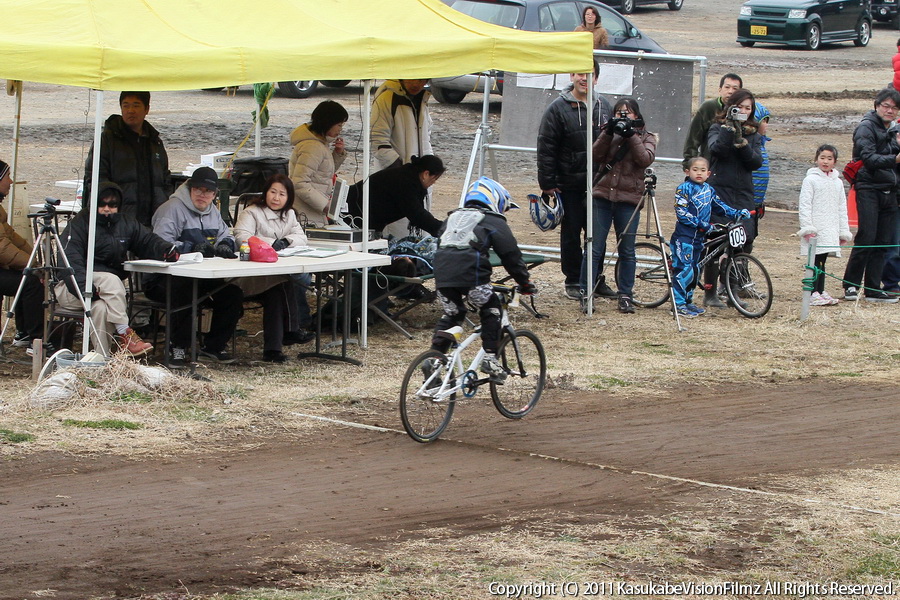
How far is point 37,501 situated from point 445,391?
8.27ft

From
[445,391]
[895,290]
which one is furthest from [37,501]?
[895,290]

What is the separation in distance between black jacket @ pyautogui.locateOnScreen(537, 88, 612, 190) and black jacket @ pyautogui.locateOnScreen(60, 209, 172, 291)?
416 centimetres

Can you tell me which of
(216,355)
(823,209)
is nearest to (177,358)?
(216,355)

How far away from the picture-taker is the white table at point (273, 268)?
8953 mm

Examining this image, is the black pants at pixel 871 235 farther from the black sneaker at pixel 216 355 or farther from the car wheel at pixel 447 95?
the car wheel at pixel 447 95

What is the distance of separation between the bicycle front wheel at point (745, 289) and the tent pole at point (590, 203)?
133 centimetres

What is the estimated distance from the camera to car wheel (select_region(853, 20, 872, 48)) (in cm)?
3356

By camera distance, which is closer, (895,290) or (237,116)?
(895,290)

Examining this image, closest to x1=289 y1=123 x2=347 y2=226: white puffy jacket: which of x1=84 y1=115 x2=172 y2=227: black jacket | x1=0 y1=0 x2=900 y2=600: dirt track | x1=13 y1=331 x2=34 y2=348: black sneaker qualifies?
x1=84 y1=115 x2=172 y2=227: black jacket

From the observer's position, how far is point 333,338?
34.1 ft

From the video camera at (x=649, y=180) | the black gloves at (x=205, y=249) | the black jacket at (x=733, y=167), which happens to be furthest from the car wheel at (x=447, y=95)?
the black gloves at (x=205, y=249)

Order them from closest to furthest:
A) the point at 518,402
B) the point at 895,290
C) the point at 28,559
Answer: the point at 28,559, the point at 518,402, the point at 895,290

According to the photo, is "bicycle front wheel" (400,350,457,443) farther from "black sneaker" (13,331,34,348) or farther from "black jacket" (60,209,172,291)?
"black sneaker" (13,331,34,348)

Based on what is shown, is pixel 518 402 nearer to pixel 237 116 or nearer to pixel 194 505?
pixel 194 505
